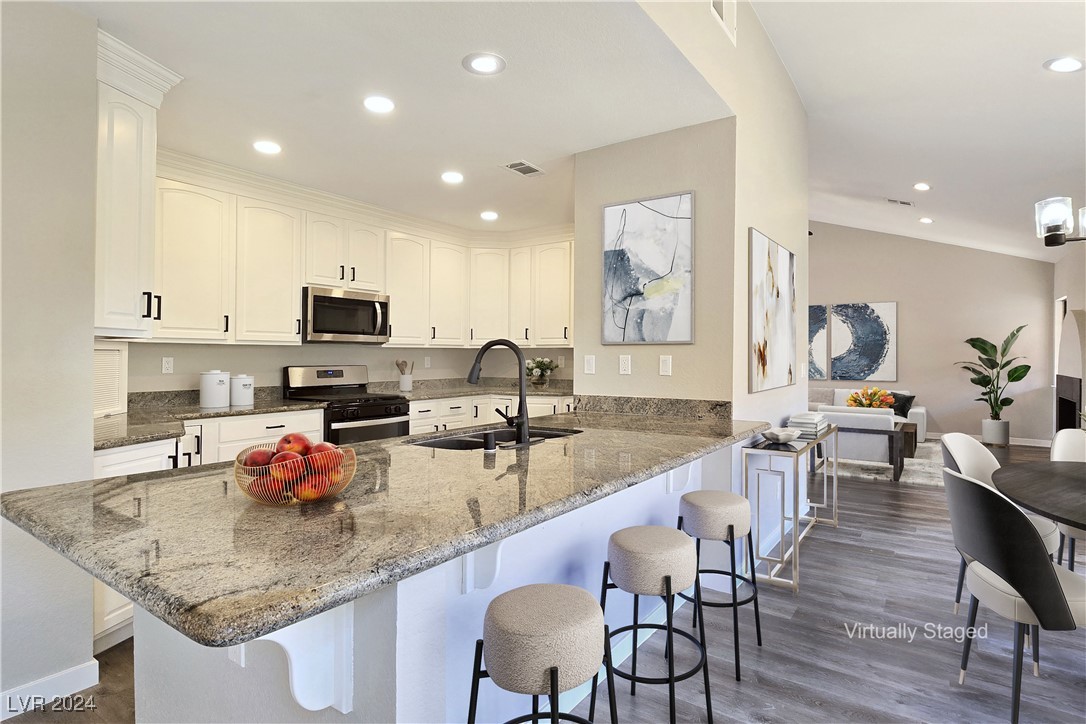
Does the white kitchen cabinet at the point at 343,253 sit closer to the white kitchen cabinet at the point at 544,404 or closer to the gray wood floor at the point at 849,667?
the white kitchen cabinet at the point at 544,404

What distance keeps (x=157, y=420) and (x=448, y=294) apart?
9.10 ft

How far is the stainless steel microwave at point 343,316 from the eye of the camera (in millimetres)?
4184

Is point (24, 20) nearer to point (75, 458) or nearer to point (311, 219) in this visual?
point (75, 458)

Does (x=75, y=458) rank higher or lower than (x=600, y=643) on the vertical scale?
higher

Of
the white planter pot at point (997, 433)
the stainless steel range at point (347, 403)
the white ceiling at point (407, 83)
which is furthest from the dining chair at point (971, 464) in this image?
the white planter pot at point (997, 433)

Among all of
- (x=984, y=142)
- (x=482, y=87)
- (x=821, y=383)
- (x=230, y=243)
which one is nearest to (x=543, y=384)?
(x=230, y=243)

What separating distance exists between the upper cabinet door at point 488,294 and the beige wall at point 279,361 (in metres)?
0.37

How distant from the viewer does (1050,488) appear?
2.24 m

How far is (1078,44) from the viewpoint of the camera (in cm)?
281

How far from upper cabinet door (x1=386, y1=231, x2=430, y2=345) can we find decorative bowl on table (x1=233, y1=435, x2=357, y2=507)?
12.2 feet

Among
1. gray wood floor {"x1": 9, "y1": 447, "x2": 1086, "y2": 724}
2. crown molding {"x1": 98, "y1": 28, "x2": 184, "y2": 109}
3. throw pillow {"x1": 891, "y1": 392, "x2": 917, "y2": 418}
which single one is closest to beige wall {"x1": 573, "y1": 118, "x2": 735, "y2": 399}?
gray wood floor {"x1": 9, "y1": 447, "x2": 1086, "y2": 724}

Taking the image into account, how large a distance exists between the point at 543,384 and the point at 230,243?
2999 mm

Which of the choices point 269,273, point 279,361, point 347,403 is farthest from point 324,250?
point 347,403

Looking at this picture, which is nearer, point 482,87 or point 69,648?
point 69,648
